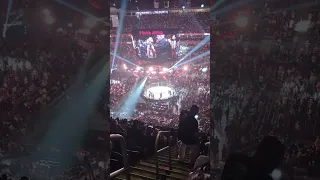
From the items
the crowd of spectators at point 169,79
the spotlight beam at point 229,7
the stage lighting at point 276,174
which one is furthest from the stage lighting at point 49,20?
the crowd of spectators at point 169,79

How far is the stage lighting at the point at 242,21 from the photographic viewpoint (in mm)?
2418

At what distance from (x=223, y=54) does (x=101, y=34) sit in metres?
1.26

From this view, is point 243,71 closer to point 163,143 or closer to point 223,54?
point 223,54

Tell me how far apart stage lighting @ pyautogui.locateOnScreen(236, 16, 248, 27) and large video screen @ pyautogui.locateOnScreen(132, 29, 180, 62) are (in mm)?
12129

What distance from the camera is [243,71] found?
8.00 feet

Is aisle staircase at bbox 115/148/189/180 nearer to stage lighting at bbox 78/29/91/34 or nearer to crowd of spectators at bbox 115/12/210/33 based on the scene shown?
stage lighting at bbox 78/29/91/34

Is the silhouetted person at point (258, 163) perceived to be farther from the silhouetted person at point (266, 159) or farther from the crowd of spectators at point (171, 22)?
the crowd of spectators at point (171, 22)

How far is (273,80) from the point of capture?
2.36 meters

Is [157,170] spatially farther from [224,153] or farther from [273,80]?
[273,80]

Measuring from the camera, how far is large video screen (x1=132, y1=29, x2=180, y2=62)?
48.1 ft

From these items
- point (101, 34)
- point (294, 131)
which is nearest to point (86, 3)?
point (101, 34)

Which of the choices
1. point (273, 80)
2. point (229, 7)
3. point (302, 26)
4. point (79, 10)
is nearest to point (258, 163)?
point (273, 80)

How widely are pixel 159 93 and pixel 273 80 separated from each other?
44.2 ft

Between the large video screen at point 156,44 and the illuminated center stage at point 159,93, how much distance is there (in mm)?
1470
